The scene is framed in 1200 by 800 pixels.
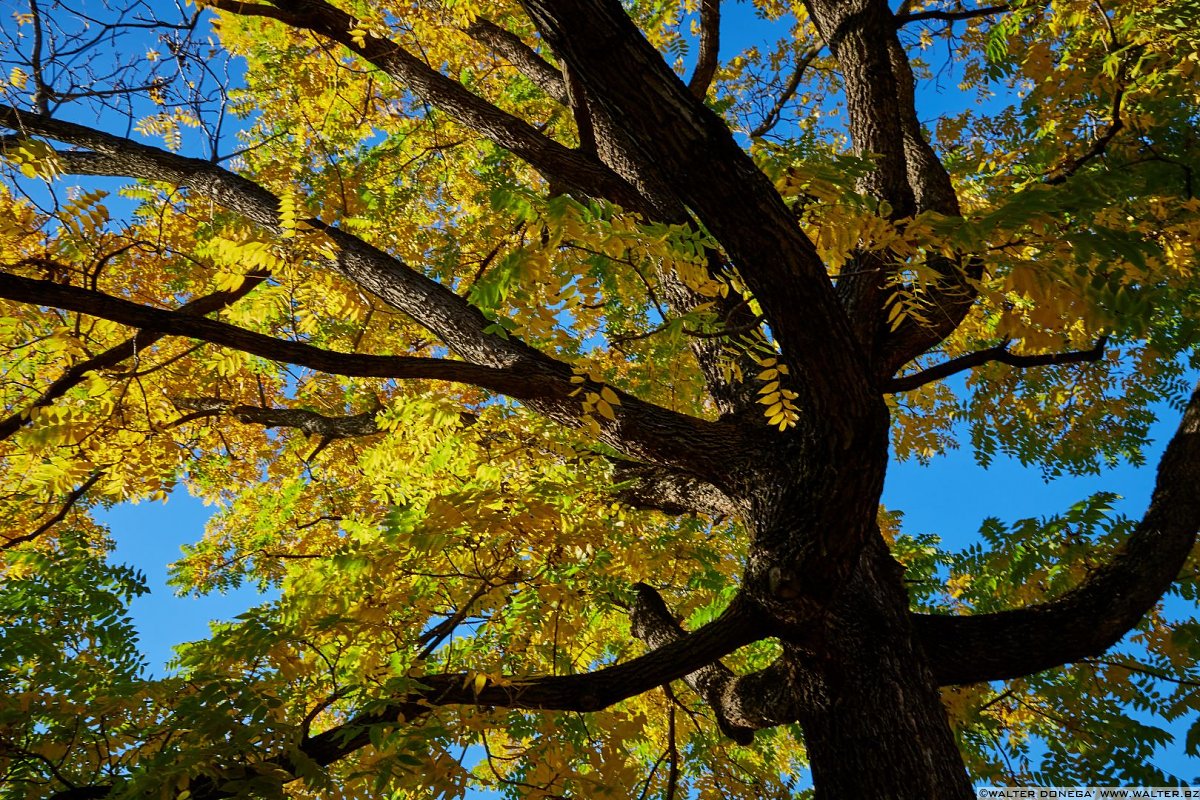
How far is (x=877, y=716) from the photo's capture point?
115 inches

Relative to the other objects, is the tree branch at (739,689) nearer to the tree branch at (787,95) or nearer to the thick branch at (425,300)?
the thick branch at (425,300)

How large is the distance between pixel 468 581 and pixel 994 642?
2542 millimetres

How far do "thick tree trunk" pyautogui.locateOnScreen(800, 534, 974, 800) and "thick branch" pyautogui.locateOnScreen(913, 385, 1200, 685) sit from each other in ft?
0.98

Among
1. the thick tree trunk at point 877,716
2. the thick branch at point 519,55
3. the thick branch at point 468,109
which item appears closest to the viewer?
the thick tree trunk at point 877,716

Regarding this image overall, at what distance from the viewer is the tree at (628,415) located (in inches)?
92.4

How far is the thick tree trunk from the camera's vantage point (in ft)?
9.07

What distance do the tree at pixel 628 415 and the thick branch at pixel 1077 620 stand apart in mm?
19

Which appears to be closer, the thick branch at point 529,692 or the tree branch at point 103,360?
the thick branch at point 529,692

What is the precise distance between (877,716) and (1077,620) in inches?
47.2

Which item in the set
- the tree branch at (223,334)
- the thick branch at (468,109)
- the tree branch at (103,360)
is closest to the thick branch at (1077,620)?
the tree branch at (223,334)

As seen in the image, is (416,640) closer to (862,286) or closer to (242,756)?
(242,756)

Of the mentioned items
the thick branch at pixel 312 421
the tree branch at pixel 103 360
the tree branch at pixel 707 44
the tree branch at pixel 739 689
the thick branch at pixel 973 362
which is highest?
the tree branch at pixel 707 44

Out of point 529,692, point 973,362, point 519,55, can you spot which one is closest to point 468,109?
point 519,55

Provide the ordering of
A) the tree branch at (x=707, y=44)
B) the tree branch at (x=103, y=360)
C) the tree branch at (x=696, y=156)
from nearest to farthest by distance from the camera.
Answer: the tree branch at (x=696, y=156)
the tree branch at (x=103, y=360)
the tree branch at (x=707, y=44)
